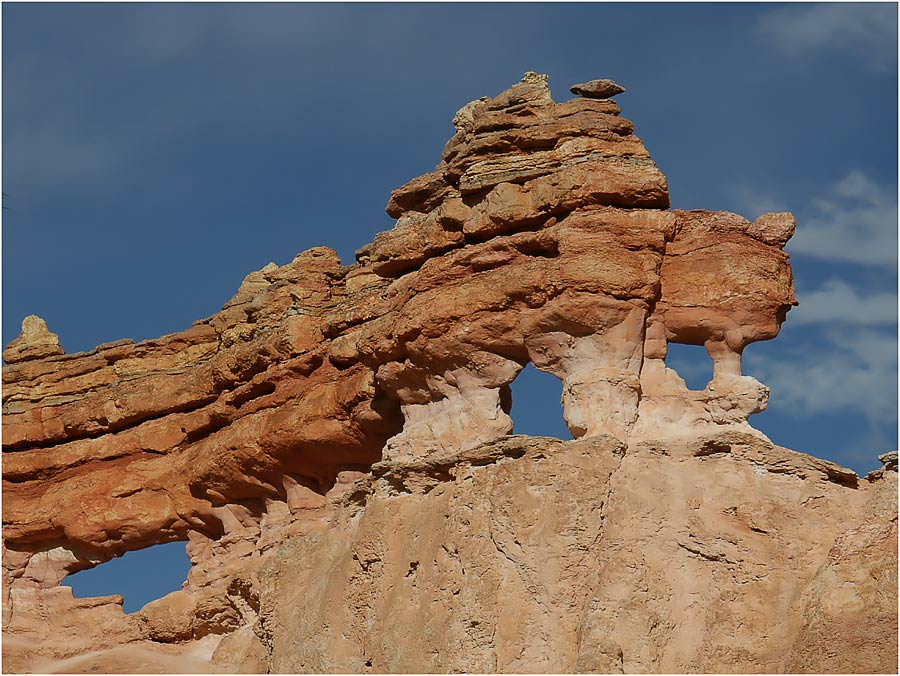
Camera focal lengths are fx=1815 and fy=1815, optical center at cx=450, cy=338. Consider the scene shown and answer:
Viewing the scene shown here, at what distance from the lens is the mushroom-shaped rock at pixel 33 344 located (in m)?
35.6

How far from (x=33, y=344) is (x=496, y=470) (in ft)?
52.8

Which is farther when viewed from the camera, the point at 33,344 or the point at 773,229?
the point at 33,344

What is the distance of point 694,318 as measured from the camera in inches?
944

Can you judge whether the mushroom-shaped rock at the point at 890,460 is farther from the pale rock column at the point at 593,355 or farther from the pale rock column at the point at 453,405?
the pale rock column at the point at 453,405

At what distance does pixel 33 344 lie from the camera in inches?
1414

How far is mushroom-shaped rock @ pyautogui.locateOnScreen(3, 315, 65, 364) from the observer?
35625 millimetres

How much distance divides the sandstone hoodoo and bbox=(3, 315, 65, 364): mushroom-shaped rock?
3.30 metres

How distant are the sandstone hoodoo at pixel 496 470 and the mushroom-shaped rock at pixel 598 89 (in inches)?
2.0

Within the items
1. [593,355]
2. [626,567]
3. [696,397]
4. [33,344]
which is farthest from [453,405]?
[33,344]

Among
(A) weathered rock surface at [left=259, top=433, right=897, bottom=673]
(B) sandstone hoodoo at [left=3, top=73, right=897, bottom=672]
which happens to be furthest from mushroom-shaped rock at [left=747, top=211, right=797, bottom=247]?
(A) weathered rock surface at [left=259, top=433, right=897, bottom=673]

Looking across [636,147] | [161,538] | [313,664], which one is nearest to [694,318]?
[636,147]

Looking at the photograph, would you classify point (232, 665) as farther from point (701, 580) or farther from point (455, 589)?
point (701, 580)

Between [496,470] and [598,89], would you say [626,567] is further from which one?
[598,89]

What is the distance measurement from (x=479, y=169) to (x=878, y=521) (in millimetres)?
8357
